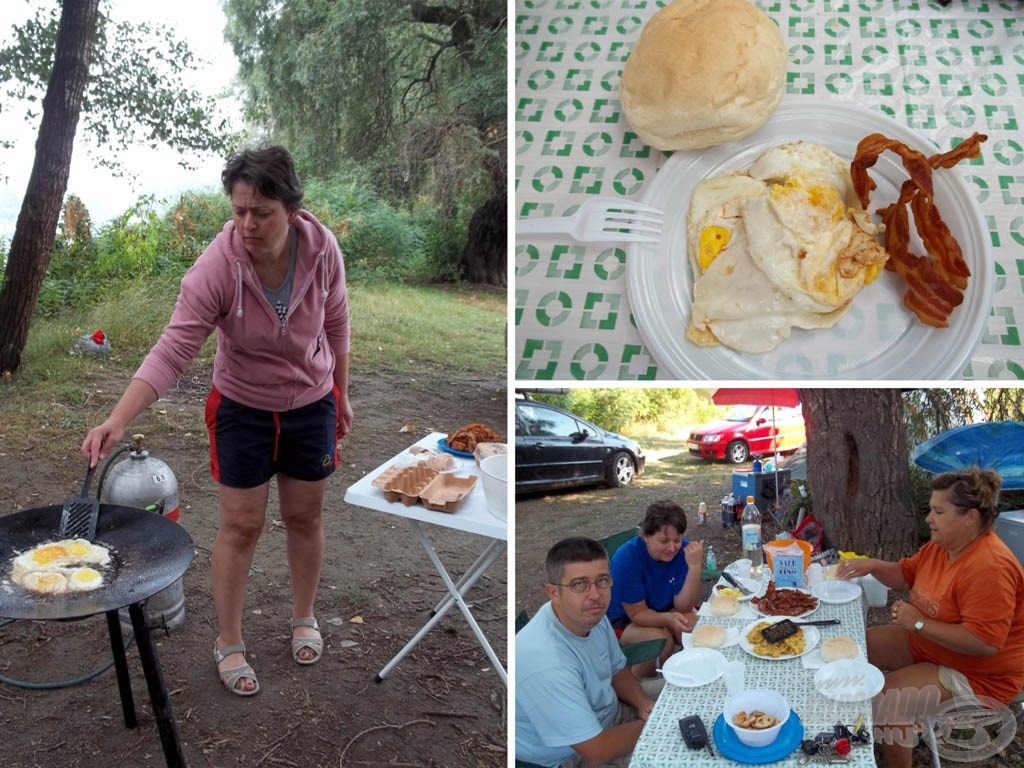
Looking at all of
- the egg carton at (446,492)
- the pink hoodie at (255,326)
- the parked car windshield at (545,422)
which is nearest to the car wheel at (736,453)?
the parked car windshield at (545,422)

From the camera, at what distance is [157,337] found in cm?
440

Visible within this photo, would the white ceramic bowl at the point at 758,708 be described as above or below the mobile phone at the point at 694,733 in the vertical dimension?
above

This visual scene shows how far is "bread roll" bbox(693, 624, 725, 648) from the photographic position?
1.45 metres

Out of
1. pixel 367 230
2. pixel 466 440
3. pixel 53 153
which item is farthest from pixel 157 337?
pixel 466 440

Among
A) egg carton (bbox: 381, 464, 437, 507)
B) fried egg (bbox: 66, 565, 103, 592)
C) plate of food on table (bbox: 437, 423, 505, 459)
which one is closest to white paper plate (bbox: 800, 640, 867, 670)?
egg carton (bbox: 381, 464, 437, 507)

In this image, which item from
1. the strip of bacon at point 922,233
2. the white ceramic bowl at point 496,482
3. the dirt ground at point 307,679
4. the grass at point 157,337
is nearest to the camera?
the strip of bacon at point 922,233

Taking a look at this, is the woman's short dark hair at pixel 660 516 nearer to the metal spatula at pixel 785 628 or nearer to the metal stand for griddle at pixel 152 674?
the metal spatula at pixel 785 628

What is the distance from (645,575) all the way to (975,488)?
521 mm

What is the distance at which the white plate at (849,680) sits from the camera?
1.37 meters

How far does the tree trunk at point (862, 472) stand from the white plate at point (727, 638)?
0.22 meters

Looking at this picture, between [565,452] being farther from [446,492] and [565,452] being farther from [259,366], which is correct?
[259,366]

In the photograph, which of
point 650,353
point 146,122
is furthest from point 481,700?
point 146,122

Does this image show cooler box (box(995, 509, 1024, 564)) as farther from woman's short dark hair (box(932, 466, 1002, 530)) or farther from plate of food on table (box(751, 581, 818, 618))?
plate of food on table (box(751, 581, 818, 618))

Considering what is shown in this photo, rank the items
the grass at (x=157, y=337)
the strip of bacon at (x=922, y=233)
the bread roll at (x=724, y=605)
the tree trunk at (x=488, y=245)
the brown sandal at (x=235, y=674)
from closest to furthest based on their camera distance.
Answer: the bread roll at (x=724, y=605) → the strip of bacon at (x=922, y=233) → the brown sandal at (x=235, y=674) → the grass at (x=157, y=337) → the tree trunk at (x=488, y=245)
